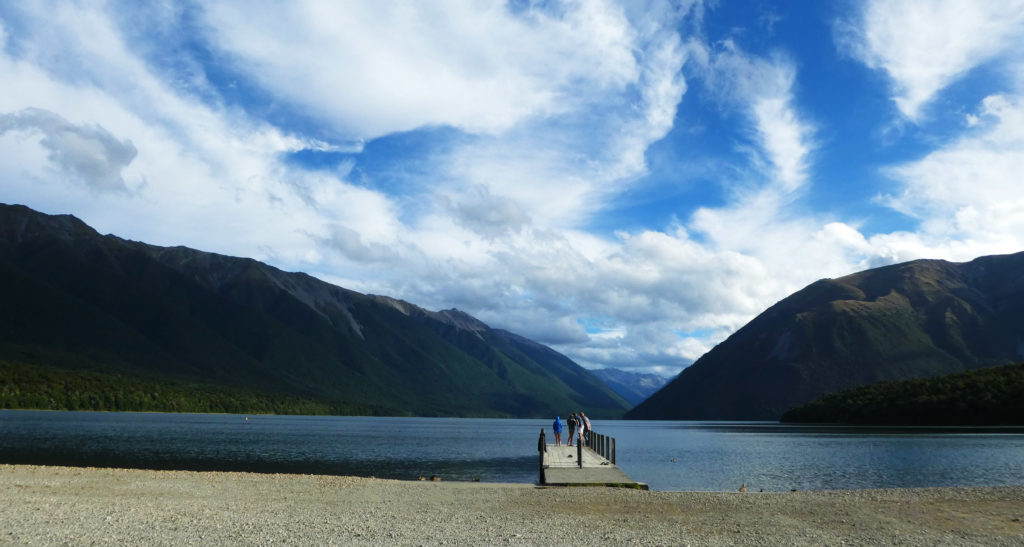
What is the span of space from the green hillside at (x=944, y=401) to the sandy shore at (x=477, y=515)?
12316 centimetres

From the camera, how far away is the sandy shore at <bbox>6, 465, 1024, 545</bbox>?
1936 cm

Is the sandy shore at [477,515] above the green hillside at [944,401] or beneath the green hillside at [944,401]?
beneath

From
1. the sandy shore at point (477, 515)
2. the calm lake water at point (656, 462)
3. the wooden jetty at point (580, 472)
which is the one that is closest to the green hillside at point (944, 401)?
the calm lake water at point (656, 462)

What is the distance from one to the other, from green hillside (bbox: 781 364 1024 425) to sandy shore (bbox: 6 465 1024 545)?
123159 mm

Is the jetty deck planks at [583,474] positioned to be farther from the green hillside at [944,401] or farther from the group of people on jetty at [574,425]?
the green hillside at [944,401]

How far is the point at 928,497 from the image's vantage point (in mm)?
30531

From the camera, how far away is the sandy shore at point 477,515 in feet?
63.5

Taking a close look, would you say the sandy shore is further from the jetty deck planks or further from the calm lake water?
the calm lake water

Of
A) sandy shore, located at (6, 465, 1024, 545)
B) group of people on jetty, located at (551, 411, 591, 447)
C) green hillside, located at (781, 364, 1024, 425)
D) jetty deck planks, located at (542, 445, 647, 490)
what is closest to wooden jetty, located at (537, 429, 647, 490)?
jetty deck planks, located at (542, 445, 647, 490)

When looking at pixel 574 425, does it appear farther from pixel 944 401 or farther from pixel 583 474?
pixel 944 401

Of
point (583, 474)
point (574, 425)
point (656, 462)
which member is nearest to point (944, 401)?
point (656, 462)

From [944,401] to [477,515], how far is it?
151m

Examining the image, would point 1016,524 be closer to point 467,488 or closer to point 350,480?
point 467,488

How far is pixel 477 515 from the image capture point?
79.4ft
